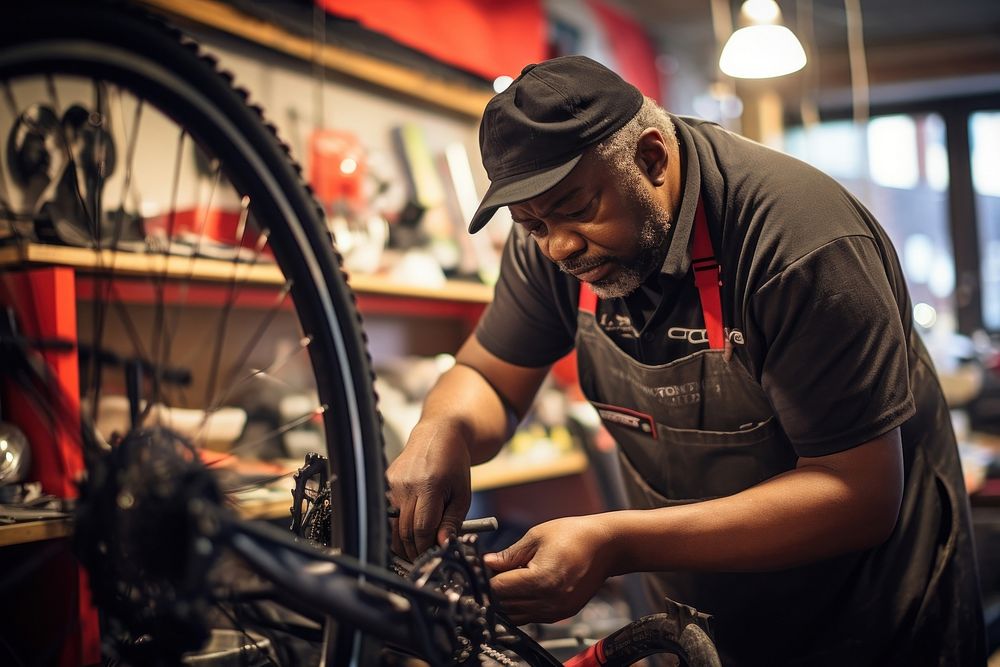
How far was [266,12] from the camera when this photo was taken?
226cm

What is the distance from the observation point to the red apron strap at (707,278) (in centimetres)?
108

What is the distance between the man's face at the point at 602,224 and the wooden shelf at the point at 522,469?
1.31m

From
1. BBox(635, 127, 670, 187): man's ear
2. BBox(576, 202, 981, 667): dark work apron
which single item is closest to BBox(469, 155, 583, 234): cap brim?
BBox(635, 127, 670, 187): man's ear

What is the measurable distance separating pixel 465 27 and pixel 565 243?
2.00 meters

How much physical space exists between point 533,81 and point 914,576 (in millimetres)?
781

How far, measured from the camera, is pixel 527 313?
52.3 inches

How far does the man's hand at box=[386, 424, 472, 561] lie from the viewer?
3.49 feet

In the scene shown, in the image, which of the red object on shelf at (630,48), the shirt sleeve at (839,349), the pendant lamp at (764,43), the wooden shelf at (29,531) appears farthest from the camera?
the red object on shelf at (630,48)

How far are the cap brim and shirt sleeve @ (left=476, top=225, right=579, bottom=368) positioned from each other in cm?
30

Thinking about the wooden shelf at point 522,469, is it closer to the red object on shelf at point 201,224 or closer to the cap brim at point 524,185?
the red object on shelf at point 201,224

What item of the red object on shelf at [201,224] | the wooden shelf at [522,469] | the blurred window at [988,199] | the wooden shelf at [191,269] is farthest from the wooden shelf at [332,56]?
the blurred window at [988,199]

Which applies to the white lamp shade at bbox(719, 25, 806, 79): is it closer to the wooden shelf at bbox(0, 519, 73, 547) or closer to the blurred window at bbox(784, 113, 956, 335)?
the wooden shelf at bbox(0, 519, 73, 547)

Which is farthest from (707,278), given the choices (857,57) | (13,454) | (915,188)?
(915,188)

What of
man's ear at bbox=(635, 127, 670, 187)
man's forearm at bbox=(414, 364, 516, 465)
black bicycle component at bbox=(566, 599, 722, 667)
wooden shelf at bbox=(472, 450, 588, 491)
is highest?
man's ear at bbox=(635, 127, 670, 187)
